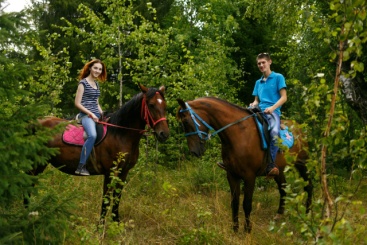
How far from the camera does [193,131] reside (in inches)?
256

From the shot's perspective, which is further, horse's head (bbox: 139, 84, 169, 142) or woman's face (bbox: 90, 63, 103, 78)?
woman's face (bbox: 90, 63, 103, 78)

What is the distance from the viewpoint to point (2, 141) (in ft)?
11.9

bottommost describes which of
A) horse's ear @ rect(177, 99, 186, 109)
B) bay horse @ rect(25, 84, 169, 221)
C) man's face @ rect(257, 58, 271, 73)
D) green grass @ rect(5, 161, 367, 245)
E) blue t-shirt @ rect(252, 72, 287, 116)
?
green grass @ rect(5, 161, 367, 245)

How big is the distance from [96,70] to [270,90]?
104 inches

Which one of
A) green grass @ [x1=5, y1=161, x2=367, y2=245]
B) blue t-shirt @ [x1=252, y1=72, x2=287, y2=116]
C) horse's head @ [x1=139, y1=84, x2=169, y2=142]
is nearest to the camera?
green grass @ [x1=5, y1=161, x2=367, y2=245]

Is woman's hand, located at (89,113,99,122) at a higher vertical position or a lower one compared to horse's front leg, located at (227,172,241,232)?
higher

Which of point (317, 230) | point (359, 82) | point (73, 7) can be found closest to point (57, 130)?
point (317, 230)

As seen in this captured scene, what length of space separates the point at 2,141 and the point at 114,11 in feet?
23.4

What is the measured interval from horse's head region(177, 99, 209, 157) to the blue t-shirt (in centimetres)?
121

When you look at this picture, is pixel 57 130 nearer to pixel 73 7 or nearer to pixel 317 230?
A: pixel 317 230

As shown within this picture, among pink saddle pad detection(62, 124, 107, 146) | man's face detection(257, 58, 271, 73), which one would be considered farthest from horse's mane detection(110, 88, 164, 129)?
man's face detection(257, 58, 271, 73)

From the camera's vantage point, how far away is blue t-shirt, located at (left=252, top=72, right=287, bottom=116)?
7.01 metres

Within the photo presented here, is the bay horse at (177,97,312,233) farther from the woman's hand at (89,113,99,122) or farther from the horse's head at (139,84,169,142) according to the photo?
the woman's hand at (89,113,99,122)

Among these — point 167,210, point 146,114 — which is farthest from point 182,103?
point 167,210
